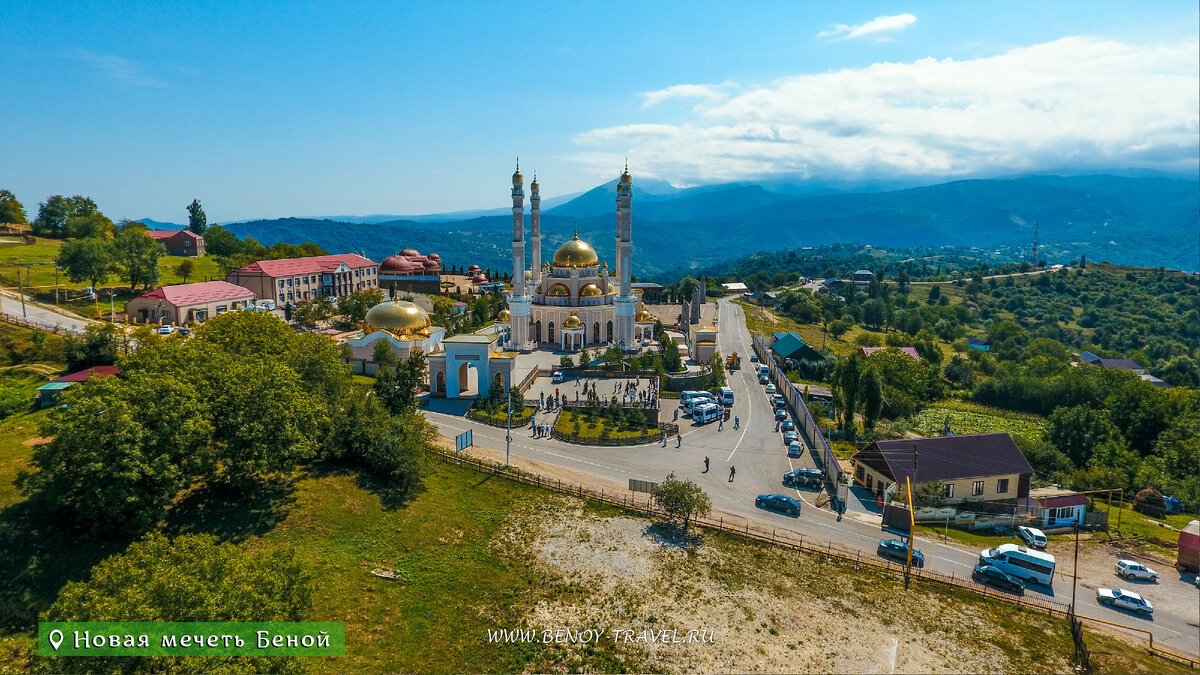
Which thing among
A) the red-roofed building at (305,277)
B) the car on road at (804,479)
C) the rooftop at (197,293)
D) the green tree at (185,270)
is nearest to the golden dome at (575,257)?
the red-roofed building at (305,277)

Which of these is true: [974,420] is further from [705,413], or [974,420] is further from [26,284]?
[26,284]

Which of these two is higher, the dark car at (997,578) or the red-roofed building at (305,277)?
the red-roofed building at (305,277)

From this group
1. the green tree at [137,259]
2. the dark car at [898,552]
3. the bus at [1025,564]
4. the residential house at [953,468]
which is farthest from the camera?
the green tree at [137,259]

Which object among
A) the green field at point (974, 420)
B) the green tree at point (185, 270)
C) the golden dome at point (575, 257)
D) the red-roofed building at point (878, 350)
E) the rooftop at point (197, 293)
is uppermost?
the golden dome at point (575, 257)

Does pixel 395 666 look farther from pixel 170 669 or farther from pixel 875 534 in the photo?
pixel 875 534

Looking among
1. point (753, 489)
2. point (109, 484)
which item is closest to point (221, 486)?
point (109, 484)

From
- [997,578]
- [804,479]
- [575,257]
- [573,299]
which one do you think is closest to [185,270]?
[575,257]

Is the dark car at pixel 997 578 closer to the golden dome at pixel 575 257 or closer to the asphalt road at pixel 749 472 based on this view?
the asphalt road at pixel 749 472
